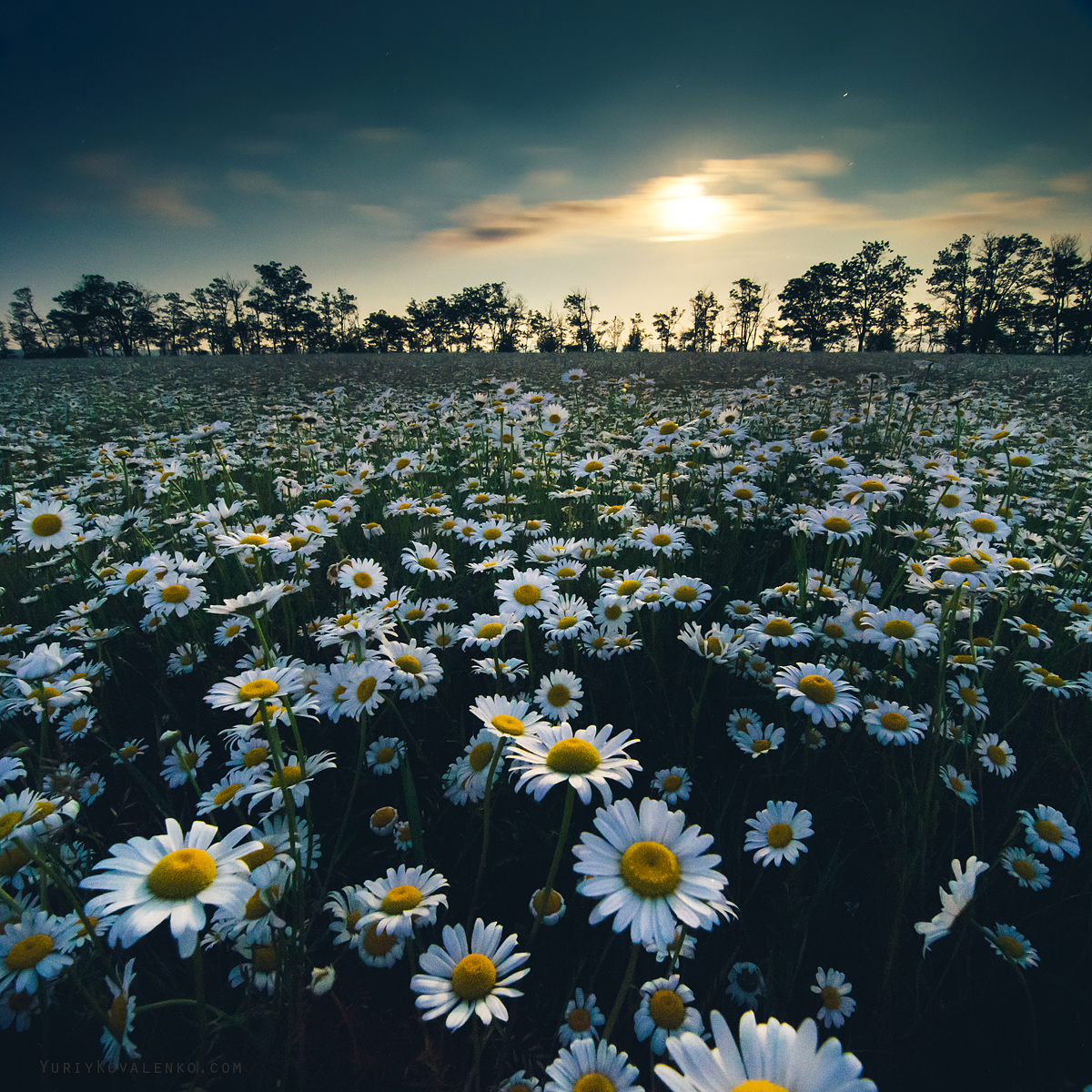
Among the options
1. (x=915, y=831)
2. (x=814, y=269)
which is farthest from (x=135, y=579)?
(x=814, y=269)

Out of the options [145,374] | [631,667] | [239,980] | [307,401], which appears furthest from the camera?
[145,374]

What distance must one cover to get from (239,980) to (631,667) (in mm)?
1676

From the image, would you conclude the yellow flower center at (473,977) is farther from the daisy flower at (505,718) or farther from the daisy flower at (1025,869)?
the daisy flower at (1025,869)

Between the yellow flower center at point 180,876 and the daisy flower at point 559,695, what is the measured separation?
1013 millimetres

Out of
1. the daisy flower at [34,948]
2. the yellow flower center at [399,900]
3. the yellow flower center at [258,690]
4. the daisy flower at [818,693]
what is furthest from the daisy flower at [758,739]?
the daisy flower at [34,948]

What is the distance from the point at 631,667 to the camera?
242 centimetres

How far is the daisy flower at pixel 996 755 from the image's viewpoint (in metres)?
1.84

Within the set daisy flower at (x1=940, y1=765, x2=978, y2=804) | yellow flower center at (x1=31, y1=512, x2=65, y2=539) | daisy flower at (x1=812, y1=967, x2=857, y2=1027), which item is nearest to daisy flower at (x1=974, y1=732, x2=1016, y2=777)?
daisy flower at (x1=940, y1=765, x2=978, y2=804)

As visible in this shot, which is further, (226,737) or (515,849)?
(226,737)

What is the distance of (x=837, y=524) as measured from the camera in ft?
8.42

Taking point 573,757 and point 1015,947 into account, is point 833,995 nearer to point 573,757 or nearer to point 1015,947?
point 1015,947

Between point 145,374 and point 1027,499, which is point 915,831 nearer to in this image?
point 1027,499

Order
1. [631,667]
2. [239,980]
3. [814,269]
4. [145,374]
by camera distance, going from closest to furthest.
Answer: [239,980] → [631,667] → [145,374] → [814,269]

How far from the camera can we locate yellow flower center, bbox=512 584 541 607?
2.16 metres
